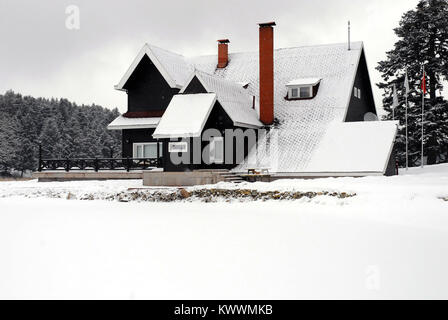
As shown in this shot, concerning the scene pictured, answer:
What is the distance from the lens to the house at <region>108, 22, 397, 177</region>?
89.8ft

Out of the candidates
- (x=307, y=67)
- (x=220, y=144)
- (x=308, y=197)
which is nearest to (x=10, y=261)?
(x=308, y=197)

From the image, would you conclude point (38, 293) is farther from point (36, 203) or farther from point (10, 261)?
point (36, 203)

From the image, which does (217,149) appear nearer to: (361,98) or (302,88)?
(302,88)

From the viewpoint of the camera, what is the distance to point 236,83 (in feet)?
111

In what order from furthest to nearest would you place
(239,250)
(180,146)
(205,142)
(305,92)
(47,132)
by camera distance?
(47,132) < (305,92) < (205,142) < (180,146) < (239,250)

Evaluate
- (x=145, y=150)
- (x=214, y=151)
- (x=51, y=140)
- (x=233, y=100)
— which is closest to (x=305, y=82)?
(x=233, y=100)

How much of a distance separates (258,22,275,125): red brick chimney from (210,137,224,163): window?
13.1 ft

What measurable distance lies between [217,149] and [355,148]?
726 centimetres

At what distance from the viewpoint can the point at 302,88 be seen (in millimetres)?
33469

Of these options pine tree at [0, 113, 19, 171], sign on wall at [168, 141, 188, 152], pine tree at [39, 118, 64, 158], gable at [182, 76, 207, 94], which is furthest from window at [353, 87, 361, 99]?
pine tree at [0, 113, 19, 171]

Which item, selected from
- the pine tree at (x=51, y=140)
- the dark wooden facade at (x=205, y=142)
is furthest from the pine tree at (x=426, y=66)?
the pine tree at (x=51, y=140)

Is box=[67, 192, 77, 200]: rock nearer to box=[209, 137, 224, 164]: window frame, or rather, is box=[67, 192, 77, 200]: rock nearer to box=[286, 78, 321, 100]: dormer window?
box=[209, 137, 224, 164]: window frame

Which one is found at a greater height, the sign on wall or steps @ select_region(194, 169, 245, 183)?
the sign on wall

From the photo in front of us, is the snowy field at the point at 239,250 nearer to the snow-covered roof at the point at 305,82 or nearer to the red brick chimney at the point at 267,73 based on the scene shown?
the red brick chimney at the point at 267,73
